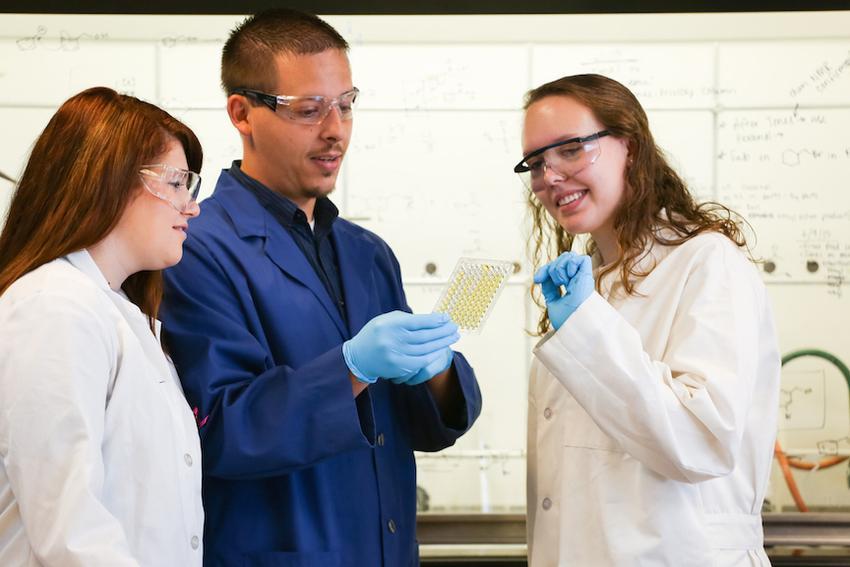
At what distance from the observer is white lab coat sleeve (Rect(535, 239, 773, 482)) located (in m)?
1.41

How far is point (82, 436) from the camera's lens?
3.55 feet

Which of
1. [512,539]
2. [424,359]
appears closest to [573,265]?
[424,359]

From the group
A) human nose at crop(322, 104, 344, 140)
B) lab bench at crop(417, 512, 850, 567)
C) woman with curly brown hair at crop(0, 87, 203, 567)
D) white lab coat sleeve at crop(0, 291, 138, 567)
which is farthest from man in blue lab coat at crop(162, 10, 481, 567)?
lab bench at crop(417, 512, 850, 567)

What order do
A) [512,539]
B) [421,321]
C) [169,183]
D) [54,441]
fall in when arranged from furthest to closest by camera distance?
[512,539] < [421,321] < [169,183] < [54,441]

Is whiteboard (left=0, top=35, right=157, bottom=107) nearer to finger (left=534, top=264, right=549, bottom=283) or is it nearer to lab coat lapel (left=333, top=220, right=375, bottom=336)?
→ lab coat lapel (left=333, top=220, right=375, bottom=336)

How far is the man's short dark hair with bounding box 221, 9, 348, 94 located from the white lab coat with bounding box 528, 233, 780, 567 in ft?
2.25

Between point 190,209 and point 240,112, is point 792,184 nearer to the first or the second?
point 240,112

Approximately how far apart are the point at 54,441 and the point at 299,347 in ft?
1.78

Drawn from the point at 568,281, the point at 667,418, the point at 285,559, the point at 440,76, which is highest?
the point at 440,76

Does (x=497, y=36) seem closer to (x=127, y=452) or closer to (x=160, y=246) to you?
(x=160, y=246)

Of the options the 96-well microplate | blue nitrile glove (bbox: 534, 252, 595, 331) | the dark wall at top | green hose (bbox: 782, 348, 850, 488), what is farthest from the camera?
green hose (bbox: 782, 348, 850, 488)

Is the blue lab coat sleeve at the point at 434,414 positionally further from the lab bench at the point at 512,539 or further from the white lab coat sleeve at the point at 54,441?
the lab bench at the point at 512,539

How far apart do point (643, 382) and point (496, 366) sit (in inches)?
75.5

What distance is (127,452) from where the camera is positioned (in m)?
1.17
